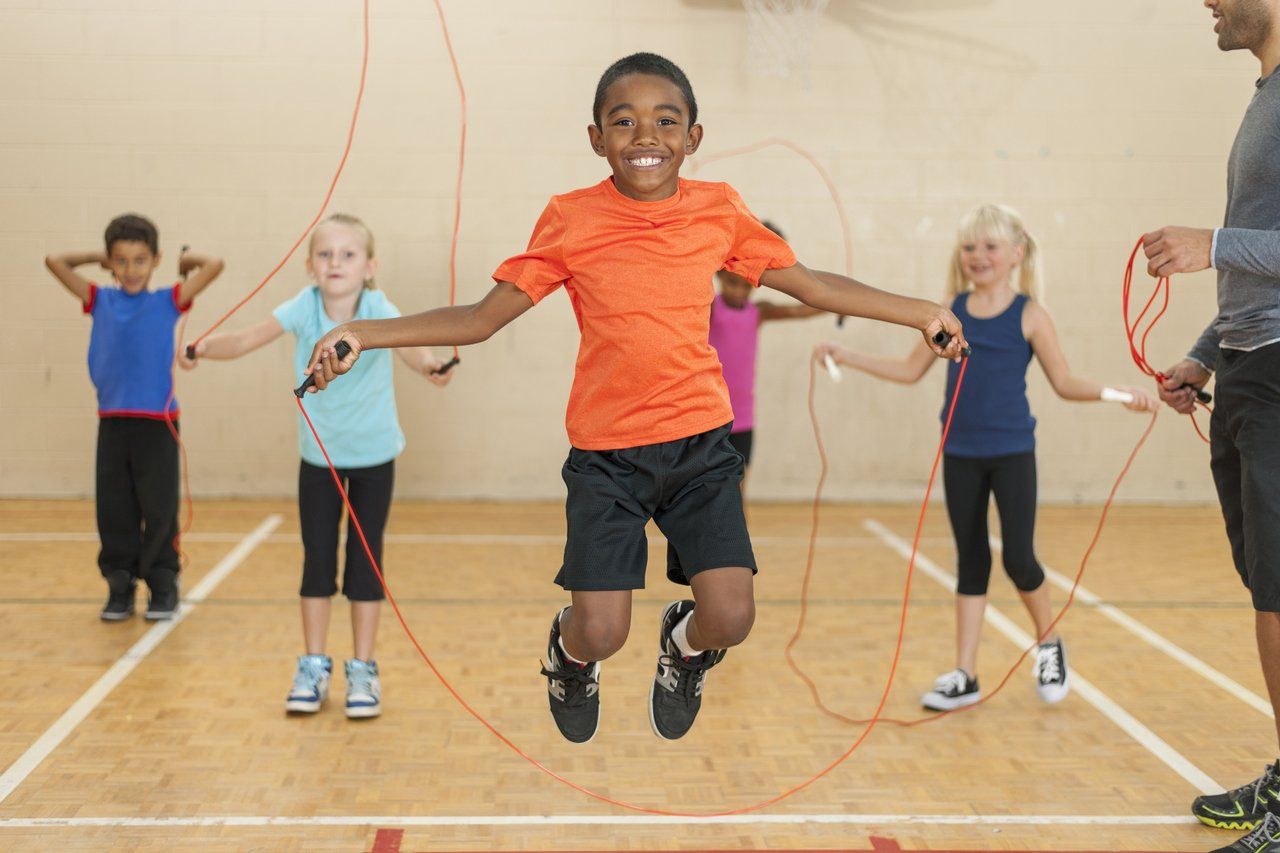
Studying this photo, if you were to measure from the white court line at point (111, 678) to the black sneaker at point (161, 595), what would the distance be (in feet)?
0.11

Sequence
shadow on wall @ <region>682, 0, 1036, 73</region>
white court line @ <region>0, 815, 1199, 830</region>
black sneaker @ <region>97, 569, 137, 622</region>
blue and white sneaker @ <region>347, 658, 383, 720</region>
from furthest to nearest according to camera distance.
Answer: shadow on wall @ <region>682, 0, 1036, 73</region> → black sneaker @ <region>97, 569, 137, 622</region> → blue and white sneaker @ <region>347, 658, 383, 720</region> → white court line @ <region>0, 815, 1199, 830</region>

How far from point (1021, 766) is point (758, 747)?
2.23 ft

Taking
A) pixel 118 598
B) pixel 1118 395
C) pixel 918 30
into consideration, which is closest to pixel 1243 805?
pixel 1118 395

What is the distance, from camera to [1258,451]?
2.63 metres

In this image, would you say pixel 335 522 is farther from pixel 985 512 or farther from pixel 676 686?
pixel 985 512

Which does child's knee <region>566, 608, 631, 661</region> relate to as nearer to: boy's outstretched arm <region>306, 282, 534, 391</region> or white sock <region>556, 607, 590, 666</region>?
white sock <region>556, 607, 590, 666</region>

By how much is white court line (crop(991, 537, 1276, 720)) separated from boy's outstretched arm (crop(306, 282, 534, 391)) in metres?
2.17

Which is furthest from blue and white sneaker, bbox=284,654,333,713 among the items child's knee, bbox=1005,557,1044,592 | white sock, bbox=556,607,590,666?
child's knee, bbox=1005,557,1044,592

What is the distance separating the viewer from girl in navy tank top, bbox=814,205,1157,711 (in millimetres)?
3646

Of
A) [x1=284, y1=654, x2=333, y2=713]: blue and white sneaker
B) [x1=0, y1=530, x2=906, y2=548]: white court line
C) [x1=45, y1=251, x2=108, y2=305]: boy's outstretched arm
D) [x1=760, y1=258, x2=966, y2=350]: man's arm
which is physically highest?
[x1=760, y1=258, x2=966, y2=350]: man's arm

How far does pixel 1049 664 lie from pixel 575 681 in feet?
5.53

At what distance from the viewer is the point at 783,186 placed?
22.6ft

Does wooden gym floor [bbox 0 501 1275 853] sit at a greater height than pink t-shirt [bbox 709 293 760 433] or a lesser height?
lesser

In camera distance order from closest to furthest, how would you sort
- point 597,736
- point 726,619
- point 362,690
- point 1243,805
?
point 726,619
point 1243,805
point 597,736
point 362,690
